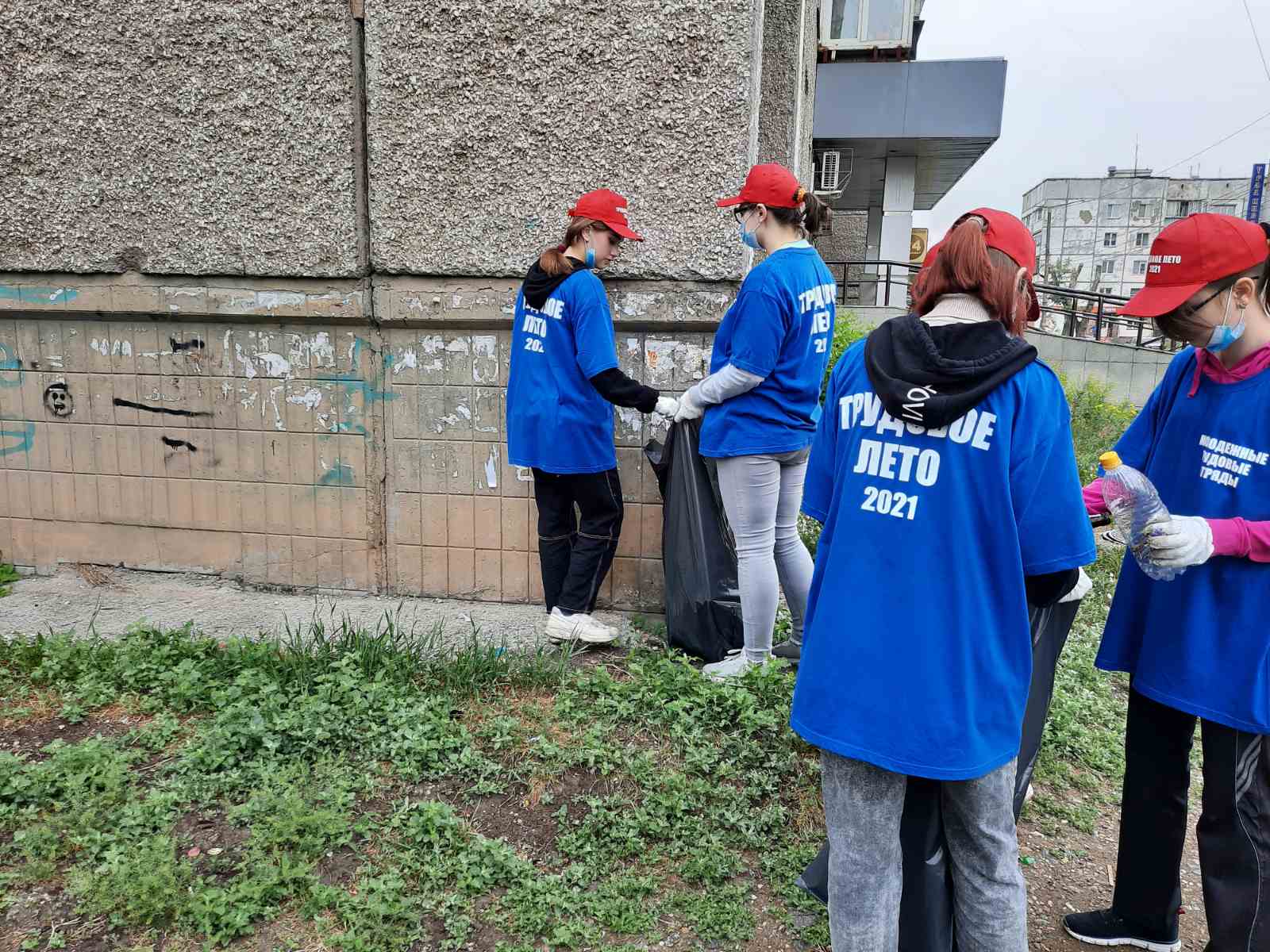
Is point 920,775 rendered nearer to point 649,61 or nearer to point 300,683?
point 300,683

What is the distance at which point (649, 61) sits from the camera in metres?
4.14

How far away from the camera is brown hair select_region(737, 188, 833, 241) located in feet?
11.5

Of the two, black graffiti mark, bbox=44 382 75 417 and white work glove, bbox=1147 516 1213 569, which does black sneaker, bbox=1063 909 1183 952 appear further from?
black graffiti mark, bbox=44 382 75 417

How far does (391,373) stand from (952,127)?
17146mm

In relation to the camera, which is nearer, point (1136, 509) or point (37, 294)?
point (1136, 509)

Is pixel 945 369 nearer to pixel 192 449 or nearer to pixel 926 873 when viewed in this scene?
pixel 926 873

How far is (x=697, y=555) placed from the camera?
3.79 m

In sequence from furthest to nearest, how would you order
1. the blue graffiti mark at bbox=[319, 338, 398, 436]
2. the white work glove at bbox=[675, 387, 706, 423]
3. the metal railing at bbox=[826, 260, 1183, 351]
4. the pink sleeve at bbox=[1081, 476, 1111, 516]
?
the metal railing at bbox=[826, 260, 1183, 351] < the blue graffiti mark at bbox=[319, 338, 398, 436] < the white work glove at bbox=[675, 387, 706, 423] < the pink sleeve at bbox=[1081, 476, 1111, 516]

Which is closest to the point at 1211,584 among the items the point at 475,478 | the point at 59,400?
the point at 475,478

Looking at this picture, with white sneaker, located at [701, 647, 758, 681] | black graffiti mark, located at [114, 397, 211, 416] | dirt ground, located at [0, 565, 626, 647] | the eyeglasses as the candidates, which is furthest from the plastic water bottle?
black graffiti mark, located at [114, 397, 211, 416]

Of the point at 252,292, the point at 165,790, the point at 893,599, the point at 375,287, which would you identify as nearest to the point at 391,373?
the point at 375,287

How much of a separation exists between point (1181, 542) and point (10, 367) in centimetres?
552

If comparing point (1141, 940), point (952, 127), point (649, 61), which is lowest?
point (1141, 940)

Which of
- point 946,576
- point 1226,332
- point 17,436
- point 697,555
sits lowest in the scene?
point 697,555
